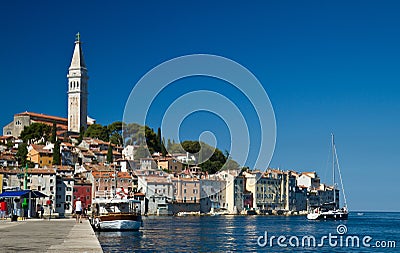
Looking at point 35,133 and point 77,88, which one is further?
point 77,88

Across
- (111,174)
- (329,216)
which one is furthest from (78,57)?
(329,216)

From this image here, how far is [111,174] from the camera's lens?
9112 cm

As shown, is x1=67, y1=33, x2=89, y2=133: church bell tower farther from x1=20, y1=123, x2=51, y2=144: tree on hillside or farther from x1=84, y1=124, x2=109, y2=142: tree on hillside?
x1=20, y1=123, x2=51, y2=144: tree on hillside

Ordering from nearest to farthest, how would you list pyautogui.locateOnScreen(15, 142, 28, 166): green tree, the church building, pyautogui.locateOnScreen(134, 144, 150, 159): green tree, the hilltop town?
the hilltop town
pyautogui.locateOnScreen(15, 142, 28, 166): green tree
pyautogui.locateOnScreen(134, 144, 150, 159): green tree
the church building

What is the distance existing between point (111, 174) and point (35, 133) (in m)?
31.7

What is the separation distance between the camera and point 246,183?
118m

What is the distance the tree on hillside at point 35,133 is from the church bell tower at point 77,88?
1484 cm

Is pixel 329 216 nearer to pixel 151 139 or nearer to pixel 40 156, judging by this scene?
pixel 151 139

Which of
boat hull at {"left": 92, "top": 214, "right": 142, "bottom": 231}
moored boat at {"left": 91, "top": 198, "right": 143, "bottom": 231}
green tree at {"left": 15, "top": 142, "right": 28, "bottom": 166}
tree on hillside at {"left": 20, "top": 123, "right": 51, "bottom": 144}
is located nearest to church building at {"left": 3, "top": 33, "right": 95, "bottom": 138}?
tree on hillside at {"left": 20, "top": 123, "right": 51, "bottom": 144}

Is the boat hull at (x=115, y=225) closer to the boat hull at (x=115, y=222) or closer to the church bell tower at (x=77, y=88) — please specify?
the boat hull at (x=115, y=222)

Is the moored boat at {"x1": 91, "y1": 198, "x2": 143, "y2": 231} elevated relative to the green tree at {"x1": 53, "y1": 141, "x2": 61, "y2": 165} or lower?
lower

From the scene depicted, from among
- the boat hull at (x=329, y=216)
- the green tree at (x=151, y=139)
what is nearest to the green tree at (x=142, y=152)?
the green tree at (x=151, y=139)

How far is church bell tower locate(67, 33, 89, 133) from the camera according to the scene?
5305 inches

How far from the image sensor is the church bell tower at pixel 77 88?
135 metres
